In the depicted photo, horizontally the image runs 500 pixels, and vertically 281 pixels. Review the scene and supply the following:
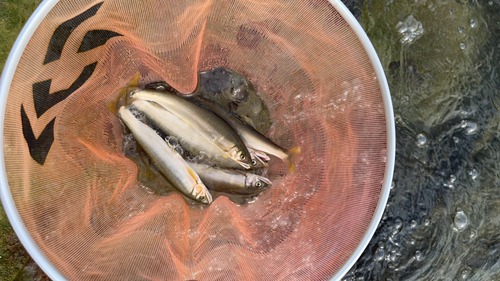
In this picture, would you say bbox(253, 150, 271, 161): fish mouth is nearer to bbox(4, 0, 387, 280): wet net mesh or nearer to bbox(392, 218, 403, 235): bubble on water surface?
bbox(4, 0, 387, 280): wet net mesh

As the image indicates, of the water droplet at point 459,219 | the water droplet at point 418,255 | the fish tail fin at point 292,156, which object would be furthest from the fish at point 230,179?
the water droplet at point 459,219

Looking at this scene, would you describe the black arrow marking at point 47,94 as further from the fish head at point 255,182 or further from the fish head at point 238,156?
the fish head at point 255,182

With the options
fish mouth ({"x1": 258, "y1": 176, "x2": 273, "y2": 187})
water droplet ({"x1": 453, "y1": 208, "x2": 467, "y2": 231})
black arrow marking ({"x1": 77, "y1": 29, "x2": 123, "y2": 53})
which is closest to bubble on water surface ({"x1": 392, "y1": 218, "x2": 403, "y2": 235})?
water droplet ({"x1": 453, "y1": 208, "x2": 467, "y2": 231})

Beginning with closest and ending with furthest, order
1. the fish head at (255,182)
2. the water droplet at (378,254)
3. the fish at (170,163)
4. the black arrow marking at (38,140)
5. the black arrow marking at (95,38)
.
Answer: the black arrow marking at (38,140)
the black arrow marking at (95,38)
the fish at (170,163)
the fish head at (255,182)
the water droplet at (378,254)

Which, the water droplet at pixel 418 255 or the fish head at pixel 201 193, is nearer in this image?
the fish head at pixel 201 193

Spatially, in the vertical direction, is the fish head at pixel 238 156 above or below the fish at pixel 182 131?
below

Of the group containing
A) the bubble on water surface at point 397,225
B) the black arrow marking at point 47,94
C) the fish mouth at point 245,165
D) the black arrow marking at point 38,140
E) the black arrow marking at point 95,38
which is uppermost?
the black arrow marking at point 95,38

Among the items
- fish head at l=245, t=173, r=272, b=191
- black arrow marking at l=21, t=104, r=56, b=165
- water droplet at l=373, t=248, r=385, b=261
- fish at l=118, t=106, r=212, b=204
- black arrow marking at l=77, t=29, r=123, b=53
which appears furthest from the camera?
water droplet at l=373, t=248, r=385, b=261

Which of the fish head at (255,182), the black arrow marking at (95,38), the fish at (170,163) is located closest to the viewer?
the black arrow marking at (95,38)
